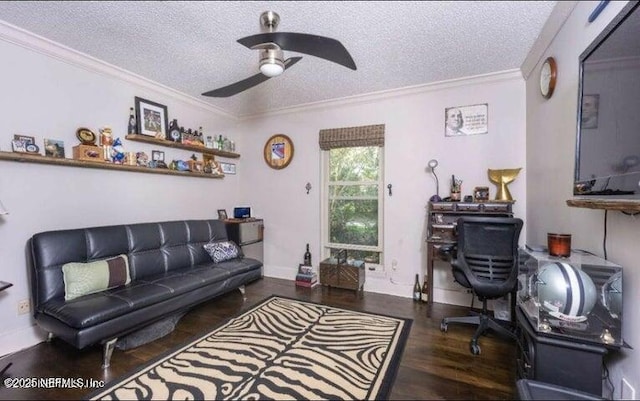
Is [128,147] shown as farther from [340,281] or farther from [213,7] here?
[340,281]

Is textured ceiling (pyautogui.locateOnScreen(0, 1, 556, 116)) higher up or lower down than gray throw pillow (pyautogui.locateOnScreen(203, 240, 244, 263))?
higher up

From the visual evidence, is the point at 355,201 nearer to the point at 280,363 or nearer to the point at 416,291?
the point at 416,291

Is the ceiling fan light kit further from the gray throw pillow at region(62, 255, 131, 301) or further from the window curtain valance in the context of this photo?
the gray throw pillow at region(62, 255, 131, 301)

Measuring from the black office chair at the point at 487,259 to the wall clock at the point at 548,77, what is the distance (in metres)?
1.07

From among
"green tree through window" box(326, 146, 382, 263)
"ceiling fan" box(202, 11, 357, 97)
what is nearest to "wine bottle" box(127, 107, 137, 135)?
"ceiling fan" box(202, 11, 357, 97)

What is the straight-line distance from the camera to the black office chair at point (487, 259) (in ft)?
7.27

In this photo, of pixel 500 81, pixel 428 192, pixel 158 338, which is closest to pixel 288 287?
pixel 158 338

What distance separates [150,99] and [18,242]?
6.06ft

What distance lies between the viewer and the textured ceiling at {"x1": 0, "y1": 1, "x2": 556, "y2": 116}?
1922mm

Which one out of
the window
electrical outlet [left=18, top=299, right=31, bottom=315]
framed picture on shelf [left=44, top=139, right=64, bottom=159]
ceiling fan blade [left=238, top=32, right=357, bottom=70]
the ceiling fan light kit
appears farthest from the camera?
the window

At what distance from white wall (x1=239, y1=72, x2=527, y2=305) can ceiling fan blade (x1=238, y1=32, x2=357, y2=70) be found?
1761 millimetres

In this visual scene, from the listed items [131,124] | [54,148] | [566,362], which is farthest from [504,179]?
[54,148]

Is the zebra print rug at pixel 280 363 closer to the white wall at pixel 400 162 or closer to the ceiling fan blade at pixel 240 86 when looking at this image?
the white wall at pixel 400 162

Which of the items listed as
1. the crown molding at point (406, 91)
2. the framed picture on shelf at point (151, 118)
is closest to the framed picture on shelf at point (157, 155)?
the framed picture on shelf at point (151, 118)
